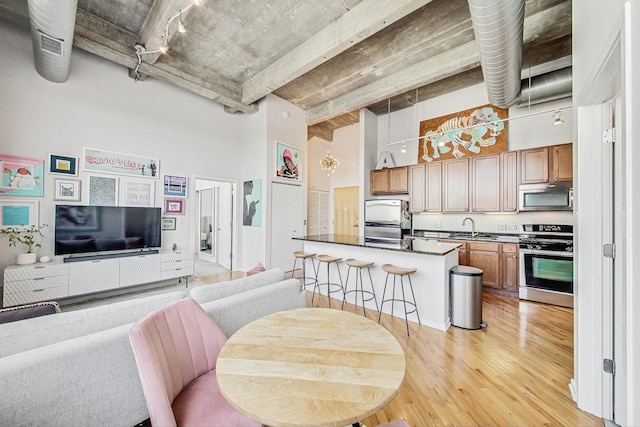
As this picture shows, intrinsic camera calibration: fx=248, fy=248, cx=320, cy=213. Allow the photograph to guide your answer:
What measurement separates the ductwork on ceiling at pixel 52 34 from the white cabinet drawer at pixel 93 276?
2.59m

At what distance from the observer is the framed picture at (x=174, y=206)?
4609mm

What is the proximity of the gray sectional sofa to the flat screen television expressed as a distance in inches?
120

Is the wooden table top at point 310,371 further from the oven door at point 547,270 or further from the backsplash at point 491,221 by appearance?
the backsplash at point 491,221

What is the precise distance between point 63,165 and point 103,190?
555 mm

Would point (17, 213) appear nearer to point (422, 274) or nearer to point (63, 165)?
point (63, 165)

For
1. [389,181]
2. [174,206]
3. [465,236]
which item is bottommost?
[465,236]

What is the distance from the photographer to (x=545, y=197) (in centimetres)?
386

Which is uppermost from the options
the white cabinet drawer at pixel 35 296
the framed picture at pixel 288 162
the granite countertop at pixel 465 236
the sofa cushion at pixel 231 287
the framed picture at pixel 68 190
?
the framed picture at pixel 288 162

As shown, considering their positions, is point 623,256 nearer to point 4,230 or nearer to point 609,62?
point 609,62

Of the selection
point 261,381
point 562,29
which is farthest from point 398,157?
point 261,381

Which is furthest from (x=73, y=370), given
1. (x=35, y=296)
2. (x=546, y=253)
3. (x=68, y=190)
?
(x=546, y=253)

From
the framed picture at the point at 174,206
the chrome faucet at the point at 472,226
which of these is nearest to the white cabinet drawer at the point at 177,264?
the framed picture at the point at 174,206

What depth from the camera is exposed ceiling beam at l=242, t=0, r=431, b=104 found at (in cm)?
259

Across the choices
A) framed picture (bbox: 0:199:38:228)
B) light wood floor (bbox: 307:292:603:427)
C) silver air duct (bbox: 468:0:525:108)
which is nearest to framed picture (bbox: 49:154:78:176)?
framed picture (bbox: 0:199:38:228)
